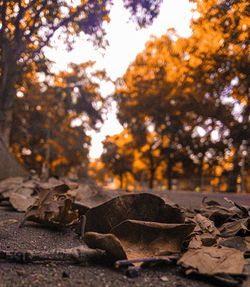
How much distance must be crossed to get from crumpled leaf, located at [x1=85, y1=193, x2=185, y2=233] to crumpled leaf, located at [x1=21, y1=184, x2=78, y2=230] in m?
0.35

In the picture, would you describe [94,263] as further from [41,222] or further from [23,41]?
[23,41]

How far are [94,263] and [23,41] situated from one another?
15.1 ft

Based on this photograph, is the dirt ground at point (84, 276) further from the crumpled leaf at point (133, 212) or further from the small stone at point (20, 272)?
the crumpled leaf at point (133, 212)

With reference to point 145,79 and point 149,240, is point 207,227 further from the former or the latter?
point 145,79

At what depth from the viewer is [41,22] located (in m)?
4.25

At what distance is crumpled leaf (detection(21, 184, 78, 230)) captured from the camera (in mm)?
1771

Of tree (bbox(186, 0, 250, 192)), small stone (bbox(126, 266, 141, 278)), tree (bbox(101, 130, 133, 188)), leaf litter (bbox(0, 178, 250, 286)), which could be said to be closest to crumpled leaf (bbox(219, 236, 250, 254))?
leaf litter (bbox(0, 178, 250, 286))

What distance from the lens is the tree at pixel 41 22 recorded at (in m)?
3.47

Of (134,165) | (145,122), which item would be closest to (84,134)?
(145,122)

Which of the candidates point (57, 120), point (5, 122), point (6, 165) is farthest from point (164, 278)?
point (57, 120)

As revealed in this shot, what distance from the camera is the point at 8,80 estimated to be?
6234 millimetres

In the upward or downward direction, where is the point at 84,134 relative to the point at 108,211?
upward

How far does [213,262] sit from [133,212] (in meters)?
0.50

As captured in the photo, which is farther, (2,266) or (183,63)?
(183,63)
